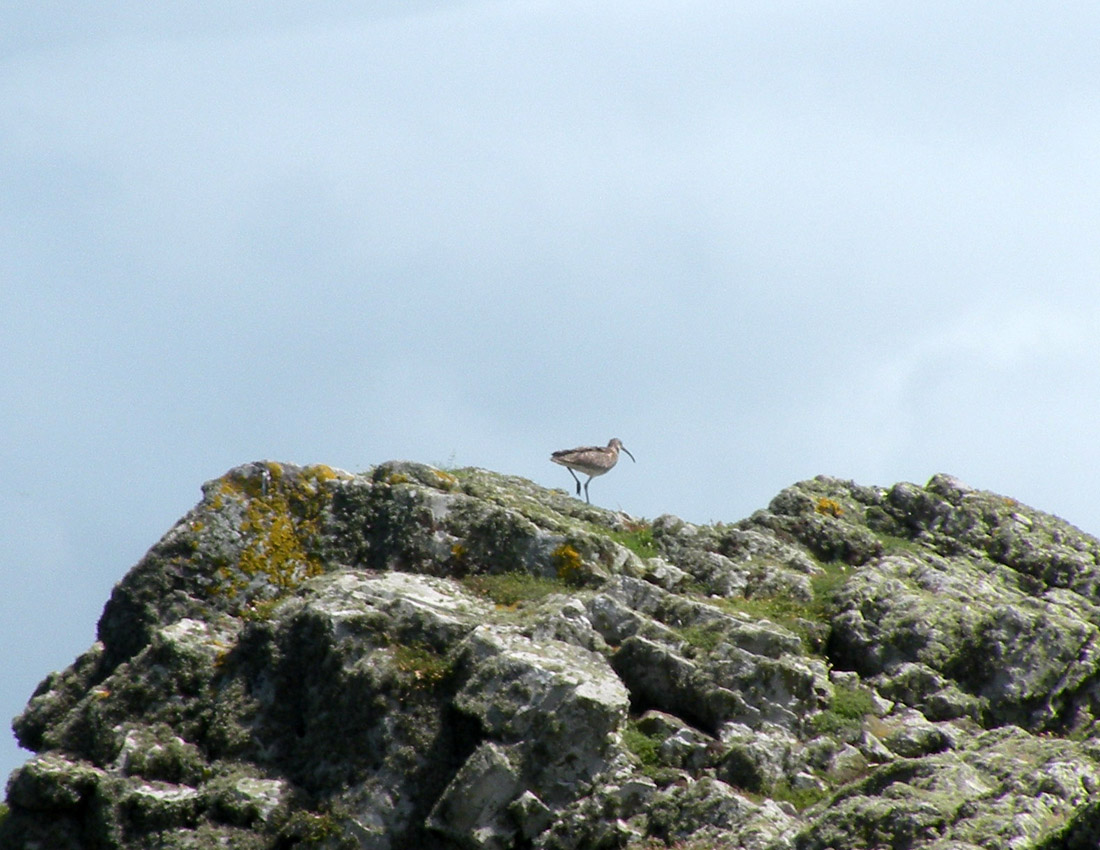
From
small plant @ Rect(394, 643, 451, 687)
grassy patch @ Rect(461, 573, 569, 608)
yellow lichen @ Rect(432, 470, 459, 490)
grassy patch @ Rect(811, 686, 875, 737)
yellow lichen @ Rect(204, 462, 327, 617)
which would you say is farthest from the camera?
yellow lichen @ Rect(432, 470, 459, 490)

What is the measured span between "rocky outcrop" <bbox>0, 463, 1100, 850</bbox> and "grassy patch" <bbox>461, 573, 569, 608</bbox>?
54 millimetres

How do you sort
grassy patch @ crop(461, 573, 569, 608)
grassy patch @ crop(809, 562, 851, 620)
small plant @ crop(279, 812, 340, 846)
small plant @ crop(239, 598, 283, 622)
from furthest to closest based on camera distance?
grassy patch @ crop(809, 562, 851, 620) < grassy patch @ crop(461, 573, 569, 608) < small plant @ crop(239, 598, 283, 622) < small plant @ crop(279, 812, 340, 846)

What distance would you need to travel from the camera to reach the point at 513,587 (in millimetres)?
21188

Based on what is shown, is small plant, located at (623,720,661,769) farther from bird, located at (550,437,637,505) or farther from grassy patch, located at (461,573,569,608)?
bird, located at (550,437,637,505)

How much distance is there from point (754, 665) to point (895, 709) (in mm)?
2826

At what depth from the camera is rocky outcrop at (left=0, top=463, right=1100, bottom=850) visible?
1662cm

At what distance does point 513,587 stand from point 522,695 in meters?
3.74

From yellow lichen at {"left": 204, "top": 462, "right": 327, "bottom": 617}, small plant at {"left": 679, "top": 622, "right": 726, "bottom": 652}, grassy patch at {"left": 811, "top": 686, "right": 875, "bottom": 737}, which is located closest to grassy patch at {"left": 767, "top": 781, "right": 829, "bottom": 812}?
grassy patch at {"left": 811, "top": 686, "right": 875, "bottom": 737}

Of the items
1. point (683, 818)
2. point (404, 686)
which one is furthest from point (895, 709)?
point (404, 686)

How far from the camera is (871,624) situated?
71.5 feet

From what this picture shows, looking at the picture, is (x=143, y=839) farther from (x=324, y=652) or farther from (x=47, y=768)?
(x=324, y=652)

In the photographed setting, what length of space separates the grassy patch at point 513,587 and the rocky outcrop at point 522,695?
5cm

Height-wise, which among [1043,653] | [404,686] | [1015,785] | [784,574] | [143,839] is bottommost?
[143,839]

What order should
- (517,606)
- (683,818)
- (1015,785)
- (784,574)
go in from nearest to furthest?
1. (1015,785)
2. (683,818)
3. (517,606)
4. (784,574)
